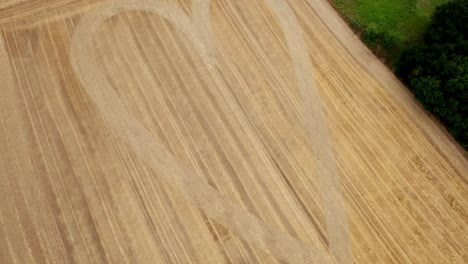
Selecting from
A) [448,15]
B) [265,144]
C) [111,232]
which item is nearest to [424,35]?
[448,15]

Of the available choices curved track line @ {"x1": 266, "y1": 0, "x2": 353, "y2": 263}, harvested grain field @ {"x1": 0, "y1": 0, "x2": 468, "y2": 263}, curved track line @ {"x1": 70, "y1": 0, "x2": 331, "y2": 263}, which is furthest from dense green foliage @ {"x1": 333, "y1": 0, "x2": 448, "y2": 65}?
curved track line @ {"x1": 70, "y1": 0, "x2": 331, "y2": 263}

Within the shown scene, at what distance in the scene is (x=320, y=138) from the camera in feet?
61.9

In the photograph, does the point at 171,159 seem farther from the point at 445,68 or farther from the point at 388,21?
the point at 388,21

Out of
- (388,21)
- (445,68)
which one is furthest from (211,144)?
(388,21)

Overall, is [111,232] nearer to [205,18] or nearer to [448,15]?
[205,18]

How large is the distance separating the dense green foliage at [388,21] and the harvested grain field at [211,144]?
82cm

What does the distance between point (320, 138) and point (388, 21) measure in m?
8.22

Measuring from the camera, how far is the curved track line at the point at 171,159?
1633cm

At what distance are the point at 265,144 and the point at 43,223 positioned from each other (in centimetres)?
956

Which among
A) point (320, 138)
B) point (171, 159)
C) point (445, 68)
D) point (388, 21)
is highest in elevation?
point (445, 68)

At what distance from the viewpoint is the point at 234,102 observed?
1928 centimetres

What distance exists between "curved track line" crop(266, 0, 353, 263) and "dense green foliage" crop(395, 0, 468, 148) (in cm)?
462

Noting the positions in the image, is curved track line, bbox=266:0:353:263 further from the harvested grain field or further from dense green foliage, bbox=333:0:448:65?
dense green foliage, bbox=333:0:448:65

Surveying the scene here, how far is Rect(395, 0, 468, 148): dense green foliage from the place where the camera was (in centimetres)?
1806
